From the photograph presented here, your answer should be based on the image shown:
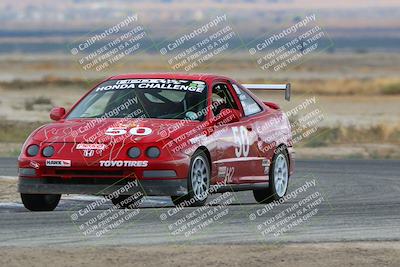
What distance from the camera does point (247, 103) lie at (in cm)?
1480

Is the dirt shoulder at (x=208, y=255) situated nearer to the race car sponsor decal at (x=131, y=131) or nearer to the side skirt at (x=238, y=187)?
the race car sponsor decal at (x=131, y=131)

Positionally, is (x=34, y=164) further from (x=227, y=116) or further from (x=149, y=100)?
(x=227, y=116)

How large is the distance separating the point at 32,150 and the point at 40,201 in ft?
1.95

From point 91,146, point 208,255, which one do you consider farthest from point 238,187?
point 208,255

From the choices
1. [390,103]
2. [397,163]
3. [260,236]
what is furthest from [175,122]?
[390,103]

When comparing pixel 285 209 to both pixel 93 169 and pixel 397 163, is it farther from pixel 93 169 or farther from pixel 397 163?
pixel 397 163

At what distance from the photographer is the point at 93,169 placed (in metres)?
12.8

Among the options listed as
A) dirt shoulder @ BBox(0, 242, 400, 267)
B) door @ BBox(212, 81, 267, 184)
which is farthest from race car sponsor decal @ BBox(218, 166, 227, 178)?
dirt shoulder @ BBox(0, 242, 400, 267)

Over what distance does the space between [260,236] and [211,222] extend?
0.91m

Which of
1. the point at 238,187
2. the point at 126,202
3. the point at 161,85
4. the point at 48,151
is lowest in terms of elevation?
the point at 238,187

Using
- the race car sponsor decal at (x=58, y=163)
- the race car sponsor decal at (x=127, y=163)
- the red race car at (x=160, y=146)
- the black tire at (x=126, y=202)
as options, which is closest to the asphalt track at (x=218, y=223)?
the black tire at (x=126, y=202)

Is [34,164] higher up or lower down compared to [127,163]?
higher up

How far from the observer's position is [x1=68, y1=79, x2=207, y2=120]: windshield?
542 inches

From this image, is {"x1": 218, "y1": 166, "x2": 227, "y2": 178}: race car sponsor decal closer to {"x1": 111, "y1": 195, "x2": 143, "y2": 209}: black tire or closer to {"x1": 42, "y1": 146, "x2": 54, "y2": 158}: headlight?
{"x1": 111, "y1": 195, "x2": 143, "y2": 209}: black tire
